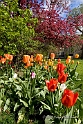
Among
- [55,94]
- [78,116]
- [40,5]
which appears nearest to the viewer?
[78,116]

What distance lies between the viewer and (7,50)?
10.6 metres

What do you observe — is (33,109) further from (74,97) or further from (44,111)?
(74,97)

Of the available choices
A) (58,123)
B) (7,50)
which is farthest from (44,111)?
(7,50)

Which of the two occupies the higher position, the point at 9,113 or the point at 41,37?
the point at 41,37

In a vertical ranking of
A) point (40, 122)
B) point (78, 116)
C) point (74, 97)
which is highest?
point (74, 97)

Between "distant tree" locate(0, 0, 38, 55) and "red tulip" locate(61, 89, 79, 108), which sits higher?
"distant tree" locate(0, 0, 38, 55)

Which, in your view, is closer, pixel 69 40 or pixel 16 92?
pixel 16 92

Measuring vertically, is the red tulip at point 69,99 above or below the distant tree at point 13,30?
below

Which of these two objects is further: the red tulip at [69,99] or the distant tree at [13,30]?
the distant tree at [13,30]

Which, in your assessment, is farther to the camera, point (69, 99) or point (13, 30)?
point (13, 30)

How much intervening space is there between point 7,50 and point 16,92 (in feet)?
18.0

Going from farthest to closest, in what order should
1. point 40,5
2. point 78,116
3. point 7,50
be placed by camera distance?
point 40,5 → point 7,50 → point 78,116

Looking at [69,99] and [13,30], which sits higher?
[13,30]

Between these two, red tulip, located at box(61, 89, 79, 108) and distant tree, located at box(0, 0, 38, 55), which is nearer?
red tulip, located at box(61, 89, 79, 108)
